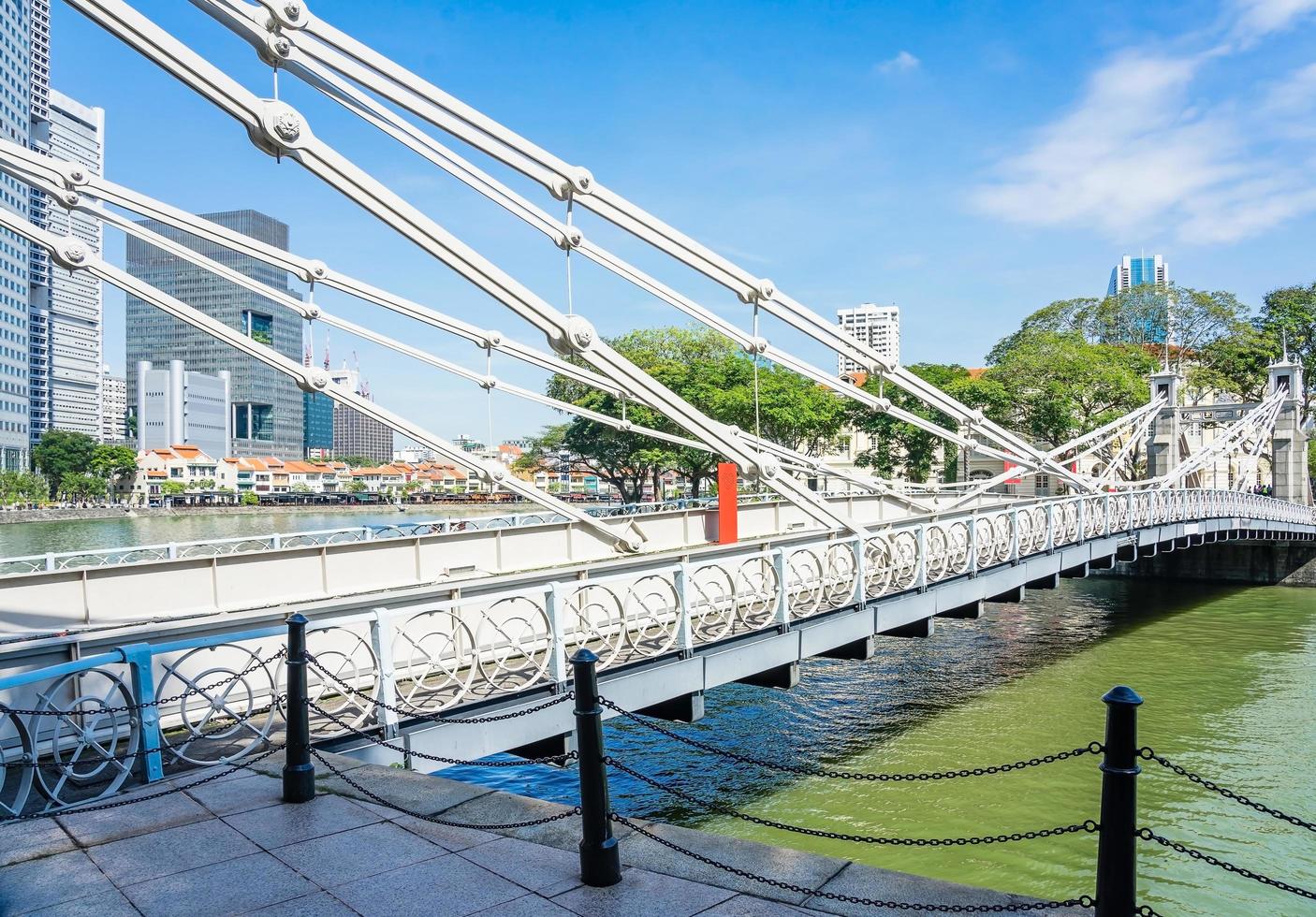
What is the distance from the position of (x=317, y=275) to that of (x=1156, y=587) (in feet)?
98.5

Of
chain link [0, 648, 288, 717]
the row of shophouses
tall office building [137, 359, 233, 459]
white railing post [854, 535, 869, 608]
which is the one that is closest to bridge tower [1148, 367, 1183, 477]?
white railing post [854, 535, 869, 608]

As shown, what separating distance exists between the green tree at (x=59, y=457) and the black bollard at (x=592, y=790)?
122050 millimetres

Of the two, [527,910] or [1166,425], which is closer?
[527,910]

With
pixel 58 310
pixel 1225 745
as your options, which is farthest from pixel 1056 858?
pixel 58 310

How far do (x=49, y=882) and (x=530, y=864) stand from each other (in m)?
2.21

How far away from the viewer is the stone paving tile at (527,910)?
13.1ft

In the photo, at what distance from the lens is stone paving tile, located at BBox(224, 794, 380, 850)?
4922 mm

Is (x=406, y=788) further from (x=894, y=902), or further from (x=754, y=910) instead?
(x=894, y=902)

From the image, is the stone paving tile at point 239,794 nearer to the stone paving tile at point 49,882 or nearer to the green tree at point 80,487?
A: the stone paving tile at point 49,882

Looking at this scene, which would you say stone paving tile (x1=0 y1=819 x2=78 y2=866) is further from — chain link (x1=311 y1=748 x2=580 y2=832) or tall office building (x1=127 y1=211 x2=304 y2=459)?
tall office building (x1=127 y1=211 x2=304 y2=459)

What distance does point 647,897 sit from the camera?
13.6 ft

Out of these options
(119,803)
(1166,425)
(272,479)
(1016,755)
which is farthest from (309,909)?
(272,479)

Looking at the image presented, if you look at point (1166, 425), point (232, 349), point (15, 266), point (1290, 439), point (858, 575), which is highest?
point (232, 349)

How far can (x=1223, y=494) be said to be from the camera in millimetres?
28688
